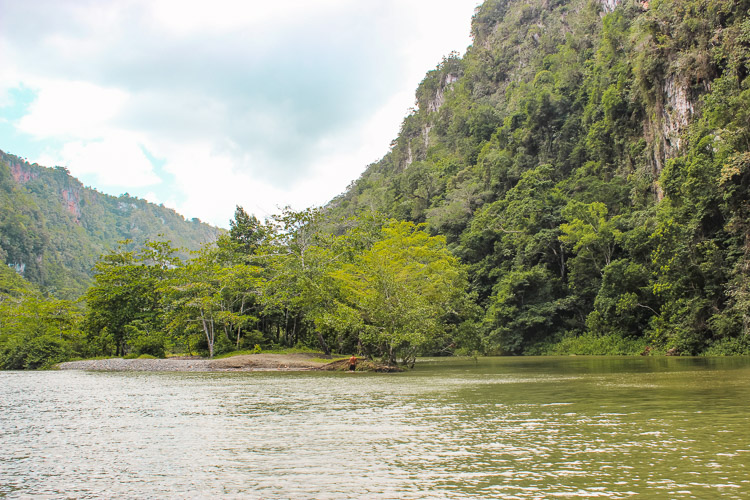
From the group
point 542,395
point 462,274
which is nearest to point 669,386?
point 542,395

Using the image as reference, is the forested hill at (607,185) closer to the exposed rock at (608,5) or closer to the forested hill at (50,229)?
the exposed rock at (608,5)

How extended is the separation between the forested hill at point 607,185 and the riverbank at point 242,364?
21643 millimetres

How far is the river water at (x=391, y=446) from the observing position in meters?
5.40

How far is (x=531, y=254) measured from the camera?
50344 millimetres

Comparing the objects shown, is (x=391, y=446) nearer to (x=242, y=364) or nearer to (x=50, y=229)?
(x=242, y=364)

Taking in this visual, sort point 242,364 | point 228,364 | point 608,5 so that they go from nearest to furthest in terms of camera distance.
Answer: point 228,364, point 242,364, point 608,5

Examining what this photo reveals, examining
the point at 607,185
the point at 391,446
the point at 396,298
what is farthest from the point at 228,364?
the point at 607,185

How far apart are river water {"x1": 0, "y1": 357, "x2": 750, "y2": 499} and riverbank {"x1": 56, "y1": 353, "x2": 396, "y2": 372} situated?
556 inches

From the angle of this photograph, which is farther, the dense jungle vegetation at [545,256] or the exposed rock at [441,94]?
the exposed rock at [441,94]

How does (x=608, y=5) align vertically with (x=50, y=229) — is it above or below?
above

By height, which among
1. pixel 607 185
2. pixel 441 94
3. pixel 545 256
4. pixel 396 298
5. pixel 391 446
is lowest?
pixel 391 446

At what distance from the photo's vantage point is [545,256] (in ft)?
169

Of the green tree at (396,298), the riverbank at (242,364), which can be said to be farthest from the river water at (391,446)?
the riverbank at (242,364)

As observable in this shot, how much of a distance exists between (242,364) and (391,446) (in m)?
24.2
